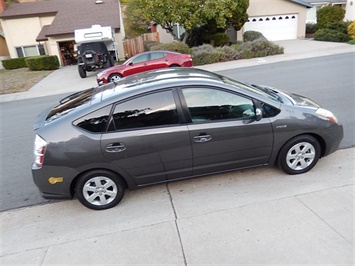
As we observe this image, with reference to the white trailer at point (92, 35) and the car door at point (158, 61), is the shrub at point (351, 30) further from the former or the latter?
the white trailer at point (92, 35)

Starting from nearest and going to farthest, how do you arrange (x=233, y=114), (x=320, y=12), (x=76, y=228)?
1. (x=76, y=228)
2. (x=233, y=114)
3. (x=320, y=12)

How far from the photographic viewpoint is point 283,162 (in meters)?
3.59

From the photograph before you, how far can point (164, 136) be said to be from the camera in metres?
3.18

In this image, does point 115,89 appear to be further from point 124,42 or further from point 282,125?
point 124,42

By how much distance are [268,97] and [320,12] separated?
88.4ft

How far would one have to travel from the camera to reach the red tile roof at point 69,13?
2253 cm

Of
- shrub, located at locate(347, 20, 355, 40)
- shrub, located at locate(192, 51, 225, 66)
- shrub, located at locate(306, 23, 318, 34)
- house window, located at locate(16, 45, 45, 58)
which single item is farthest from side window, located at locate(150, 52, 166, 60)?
shrub, located at locate(306, 23, 318, 34)

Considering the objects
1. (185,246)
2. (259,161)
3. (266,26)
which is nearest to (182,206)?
(185,246)

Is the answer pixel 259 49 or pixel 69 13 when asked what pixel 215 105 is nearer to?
pixel 259 49

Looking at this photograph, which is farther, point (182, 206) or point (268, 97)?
point (268, 97)

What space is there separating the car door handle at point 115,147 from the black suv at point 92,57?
13.8 metres

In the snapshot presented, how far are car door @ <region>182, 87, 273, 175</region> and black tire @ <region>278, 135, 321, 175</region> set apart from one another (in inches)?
10.2

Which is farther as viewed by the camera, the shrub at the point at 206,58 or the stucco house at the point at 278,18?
the stucco house at the point at 278,18

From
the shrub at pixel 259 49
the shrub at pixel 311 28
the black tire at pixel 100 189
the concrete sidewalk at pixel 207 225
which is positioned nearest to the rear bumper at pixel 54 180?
the black tire at pixel 100 189
